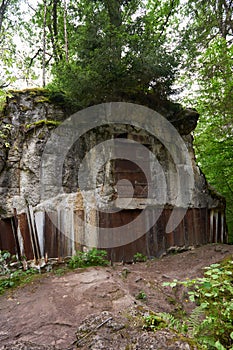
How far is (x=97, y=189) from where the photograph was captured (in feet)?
25.1

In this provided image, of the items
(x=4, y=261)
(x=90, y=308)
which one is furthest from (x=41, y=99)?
(x=90, y=308)

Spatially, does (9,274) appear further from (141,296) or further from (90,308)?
(141,296)

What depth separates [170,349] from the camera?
2.09 metres

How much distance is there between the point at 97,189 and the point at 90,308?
12.8 ft

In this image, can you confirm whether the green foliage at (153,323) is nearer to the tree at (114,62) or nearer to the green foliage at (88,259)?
the green foliage at (88,259)

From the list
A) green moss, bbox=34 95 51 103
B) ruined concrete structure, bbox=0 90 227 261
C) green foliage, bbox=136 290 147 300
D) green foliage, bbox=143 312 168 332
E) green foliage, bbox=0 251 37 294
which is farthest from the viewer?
green moss, bbox=34 95 51 103

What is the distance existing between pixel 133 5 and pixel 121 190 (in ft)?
19.4

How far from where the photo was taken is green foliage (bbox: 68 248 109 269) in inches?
253

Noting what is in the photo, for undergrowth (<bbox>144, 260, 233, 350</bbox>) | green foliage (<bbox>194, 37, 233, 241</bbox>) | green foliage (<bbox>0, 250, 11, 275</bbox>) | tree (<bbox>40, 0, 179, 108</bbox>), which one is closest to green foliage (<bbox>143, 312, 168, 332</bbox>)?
undergrowth (<bbox>144, 260, 233, 350</bbox>)

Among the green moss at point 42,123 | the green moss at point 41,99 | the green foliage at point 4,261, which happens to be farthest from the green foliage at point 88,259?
the green moss at point 41,99

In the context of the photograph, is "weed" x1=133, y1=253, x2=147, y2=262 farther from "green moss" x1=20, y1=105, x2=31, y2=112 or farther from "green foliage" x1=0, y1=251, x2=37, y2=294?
"green moss" x1=20, y1=105, x2=31, y2=112

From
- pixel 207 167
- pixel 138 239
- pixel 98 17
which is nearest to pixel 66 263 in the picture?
pixel 138 239

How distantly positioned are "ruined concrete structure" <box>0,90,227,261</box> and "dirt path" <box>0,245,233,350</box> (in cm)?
107

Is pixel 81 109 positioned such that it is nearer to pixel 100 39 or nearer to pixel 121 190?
pixel 100 39
